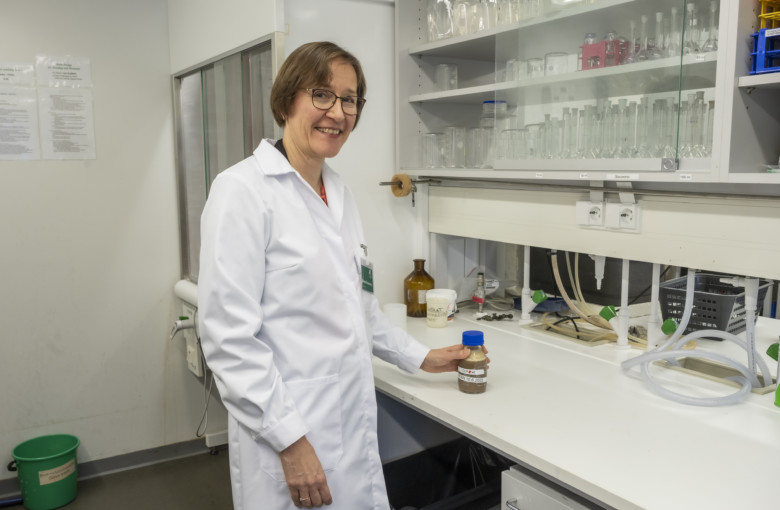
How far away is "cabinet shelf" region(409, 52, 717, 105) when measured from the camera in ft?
5.08

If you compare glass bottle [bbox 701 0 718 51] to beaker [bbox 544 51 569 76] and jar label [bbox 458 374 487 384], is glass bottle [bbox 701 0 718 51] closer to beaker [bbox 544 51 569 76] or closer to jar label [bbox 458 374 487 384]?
beaker [bbox 544 51 569 76]

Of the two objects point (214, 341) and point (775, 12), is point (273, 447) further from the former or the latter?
point (775, 12)

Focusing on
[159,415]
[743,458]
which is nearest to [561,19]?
[743,458]

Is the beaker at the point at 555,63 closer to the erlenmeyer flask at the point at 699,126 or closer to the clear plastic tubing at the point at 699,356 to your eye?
the erlenmeyer flask at the point at 699,126

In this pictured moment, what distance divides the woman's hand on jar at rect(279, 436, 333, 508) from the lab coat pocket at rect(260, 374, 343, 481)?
0.05 m

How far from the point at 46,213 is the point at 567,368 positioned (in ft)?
7.38

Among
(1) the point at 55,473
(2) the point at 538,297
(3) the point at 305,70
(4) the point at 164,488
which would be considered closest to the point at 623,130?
(2) the point at 538,297

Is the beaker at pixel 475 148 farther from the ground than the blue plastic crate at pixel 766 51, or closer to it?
closer to it

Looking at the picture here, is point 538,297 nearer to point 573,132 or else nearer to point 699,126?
point 573,132

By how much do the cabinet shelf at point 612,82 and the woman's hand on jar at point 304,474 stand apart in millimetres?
1238

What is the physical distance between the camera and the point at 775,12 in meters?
1.43

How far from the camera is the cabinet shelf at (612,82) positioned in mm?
1548

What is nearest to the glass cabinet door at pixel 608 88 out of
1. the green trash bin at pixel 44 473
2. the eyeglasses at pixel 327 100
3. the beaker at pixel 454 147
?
the beaker at pixel 454 147

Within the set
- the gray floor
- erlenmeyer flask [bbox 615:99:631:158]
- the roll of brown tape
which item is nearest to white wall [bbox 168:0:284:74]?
the roll of brown tape
